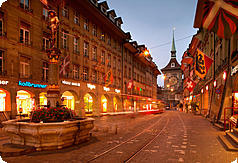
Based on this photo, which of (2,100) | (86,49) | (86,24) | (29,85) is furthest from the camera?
(86,24)

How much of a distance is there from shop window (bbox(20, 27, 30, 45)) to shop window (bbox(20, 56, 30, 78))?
1603mm

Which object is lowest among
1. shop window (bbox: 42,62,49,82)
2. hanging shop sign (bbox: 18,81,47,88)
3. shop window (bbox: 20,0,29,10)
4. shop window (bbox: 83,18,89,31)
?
hanging shop sign (bbox: 18,81,47,88)

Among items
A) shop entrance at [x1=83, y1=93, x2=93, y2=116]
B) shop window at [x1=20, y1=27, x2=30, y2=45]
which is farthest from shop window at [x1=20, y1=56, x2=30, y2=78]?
shop entrance at [x1=83, y1=93, x2=93, y2=116]

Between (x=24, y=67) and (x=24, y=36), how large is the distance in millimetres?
3024

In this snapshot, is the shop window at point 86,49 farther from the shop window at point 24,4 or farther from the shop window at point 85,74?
the shop window at point 24,4

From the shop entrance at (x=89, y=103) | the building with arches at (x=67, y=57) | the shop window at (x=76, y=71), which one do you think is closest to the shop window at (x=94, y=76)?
the building with arches at (x=67, y=57)

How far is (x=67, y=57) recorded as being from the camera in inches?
693

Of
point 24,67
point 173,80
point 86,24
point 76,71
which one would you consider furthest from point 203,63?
point 173,80

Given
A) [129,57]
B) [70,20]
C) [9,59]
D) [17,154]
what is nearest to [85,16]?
[70,20]

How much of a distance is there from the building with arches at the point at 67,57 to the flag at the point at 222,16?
824cm

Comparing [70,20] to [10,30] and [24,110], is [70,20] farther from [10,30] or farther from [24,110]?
[24,110]

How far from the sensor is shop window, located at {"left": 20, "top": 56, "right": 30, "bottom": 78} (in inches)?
681

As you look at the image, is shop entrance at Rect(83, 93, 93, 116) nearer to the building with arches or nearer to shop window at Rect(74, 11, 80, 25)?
the building with arches

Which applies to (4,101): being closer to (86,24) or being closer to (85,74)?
(85,74)
